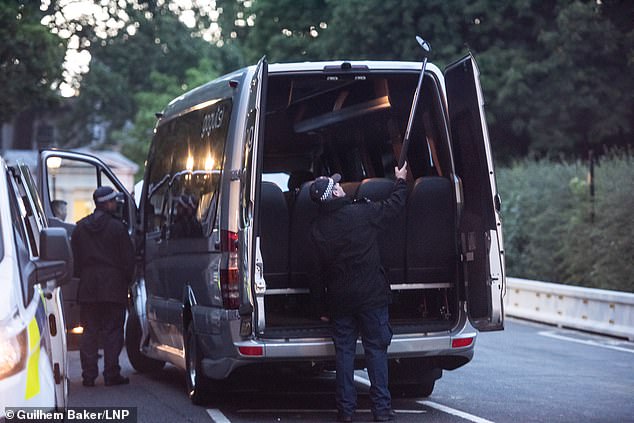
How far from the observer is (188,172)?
11836mm

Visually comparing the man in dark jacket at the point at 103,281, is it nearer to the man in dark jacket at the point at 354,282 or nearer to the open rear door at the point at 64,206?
the open rear door at the point at 64,206

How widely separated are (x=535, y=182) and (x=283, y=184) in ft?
38.5

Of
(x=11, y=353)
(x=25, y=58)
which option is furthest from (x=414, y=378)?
(x=25, y=58)

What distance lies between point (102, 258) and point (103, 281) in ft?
0.75

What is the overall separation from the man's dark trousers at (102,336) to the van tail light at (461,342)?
3.82 metres

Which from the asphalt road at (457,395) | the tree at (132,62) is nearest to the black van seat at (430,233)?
the asphalt road at (457,395)

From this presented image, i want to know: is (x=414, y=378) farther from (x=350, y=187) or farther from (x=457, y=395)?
(x=350, y=187)

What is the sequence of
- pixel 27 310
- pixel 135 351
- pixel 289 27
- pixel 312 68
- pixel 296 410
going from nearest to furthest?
pixel 27 310 → pixel 312 68 → pixel 296 410 → pixel 135 351 → pixel 289 27

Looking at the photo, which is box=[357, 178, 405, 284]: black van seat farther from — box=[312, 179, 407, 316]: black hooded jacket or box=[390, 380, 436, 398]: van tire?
box=[390, 380, 436, 398]: van tire

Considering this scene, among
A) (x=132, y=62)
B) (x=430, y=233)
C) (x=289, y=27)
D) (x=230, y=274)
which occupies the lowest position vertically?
(x=230, y=274)

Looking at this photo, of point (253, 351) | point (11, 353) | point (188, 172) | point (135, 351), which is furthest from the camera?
point (135, 351)

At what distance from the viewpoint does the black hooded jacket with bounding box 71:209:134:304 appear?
1274 cm

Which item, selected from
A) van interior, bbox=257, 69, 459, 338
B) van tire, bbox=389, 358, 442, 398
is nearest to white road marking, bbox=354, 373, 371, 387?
van tire, bbox=389, 358, 442, 398

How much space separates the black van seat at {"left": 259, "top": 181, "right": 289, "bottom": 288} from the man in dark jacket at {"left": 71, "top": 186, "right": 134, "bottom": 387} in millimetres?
2420
